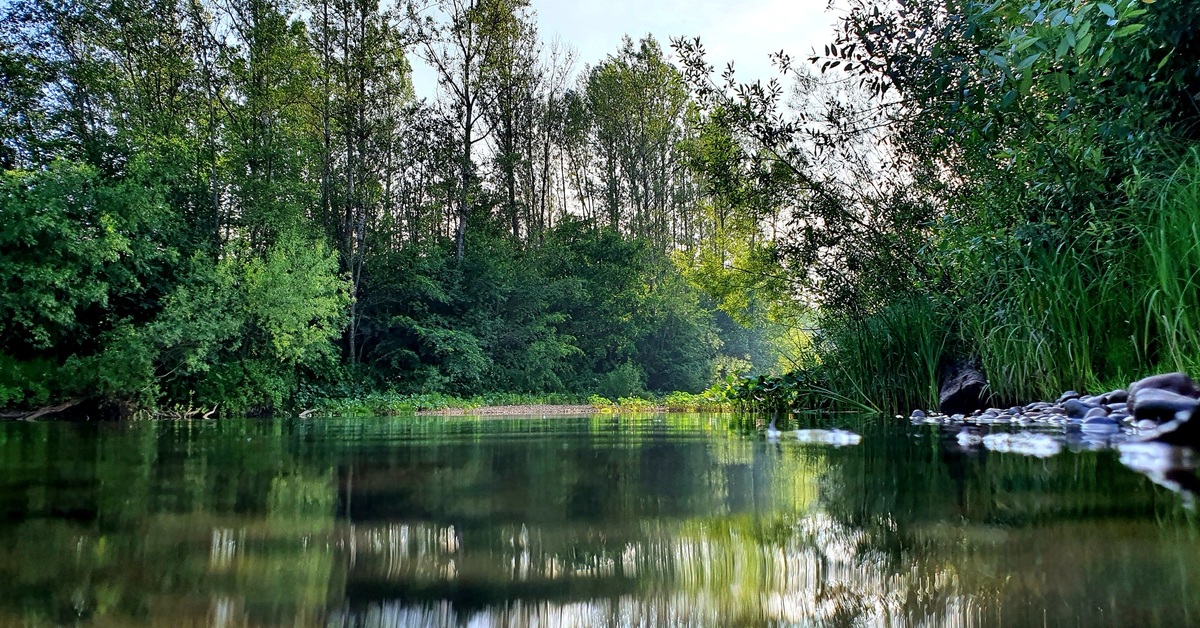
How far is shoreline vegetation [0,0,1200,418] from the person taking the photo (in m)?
3.54

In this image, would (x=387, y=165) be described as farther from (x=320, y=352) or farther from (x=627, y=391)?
(x=627, y=391)

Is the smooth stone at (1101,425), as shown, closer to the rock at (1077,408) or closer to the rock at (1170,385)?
the rock at (1170,385)

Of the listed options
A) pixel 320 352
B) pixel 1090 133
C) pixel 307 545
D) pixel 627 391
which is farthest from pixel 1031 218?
pixel 627 391

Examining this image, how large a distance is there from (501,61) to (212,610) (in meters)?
22.1

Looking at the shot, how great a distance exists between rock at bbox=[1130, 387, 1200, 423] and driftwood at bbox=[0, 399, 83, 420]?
11.7m

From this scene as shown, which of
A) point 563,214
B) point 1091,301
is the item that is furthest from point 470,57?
point 1091,301

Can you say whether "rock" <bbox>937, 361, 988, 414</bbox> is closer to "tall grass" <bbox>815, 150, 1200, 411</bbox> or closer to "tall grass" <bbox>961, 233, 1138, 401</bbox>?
"tall grass" <bbox>815, 150, 1200, 411</bbox>

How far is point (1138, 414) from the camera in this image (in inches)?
92.0

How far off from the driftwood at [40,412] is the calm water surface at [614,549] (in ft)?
32.5

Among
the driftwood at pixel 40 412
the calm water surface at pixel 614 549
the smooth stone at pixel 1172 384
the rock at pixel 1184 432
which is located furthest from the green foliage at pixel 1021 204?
the driftwood at pixel 40 412

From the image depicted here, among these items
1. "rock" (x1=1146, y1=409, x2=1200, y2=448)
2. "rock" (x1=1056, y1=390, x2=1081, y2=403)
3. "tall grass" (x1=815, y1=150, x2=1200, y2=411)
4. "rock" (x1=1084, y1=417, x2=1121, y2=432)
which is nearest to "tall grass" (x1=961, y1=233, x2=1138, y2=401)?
"tall grass" (x1=815, y1=150, x2=1200, y2=411)

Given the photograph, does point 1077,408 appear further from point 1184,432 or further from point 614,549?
point 614,549

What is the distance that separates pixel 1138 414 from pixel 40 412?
39.5ft

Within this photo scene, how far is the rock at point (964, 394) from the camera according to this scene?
15.1ft
